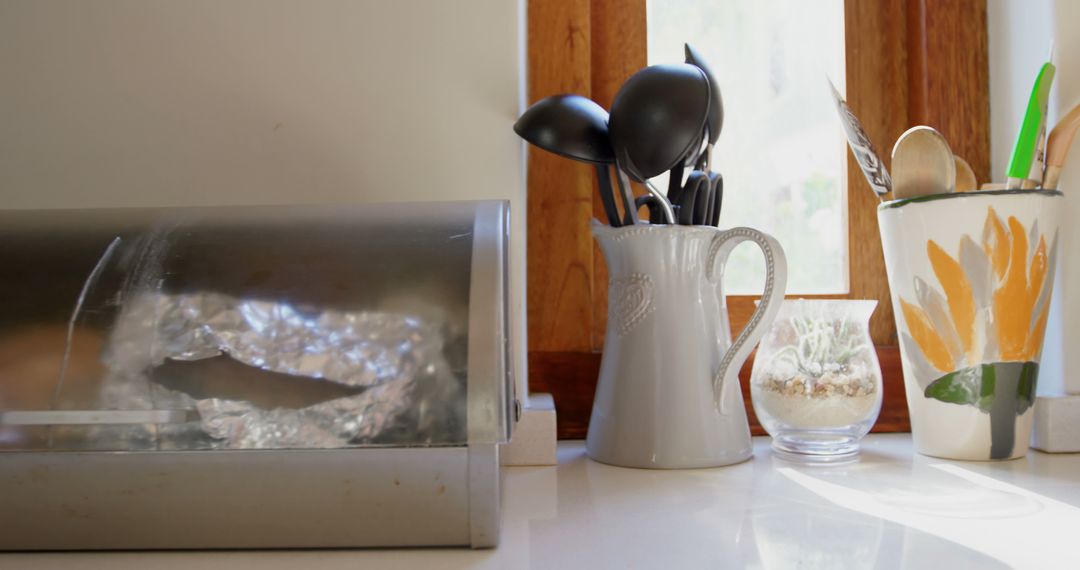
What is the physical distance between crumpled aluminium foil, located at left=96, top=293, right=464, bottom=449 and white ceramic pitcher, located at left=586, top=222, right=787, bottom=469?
0.26m

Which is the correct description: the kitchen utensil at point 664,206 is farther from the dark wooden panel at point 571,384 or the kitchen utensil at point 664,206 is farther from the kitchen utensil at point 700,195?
the dark wooden panel at point 571,384

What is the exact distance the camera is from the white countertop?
1.44ft

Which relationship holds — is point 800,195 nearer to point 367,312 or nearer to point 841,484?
point 841,484

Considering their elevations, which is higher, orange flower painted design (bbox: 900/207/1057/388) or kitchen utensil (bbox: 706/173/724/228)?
kitchen utensil (bbox: 706/173/724/228)

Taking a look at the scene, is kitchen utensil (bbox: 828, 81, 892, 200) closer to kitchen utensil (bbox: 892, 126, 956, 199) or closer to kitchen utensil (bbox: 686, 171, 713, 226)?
kitchen utensil (bbox: 892, 126, 956, 199)

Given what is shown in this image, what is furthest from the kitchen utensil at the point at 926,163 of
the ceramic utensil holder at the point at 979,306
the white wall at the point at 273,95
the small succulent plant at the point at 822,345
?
the white wall at the point at 273,95

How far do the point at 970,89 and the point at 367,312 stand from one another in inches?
29.3

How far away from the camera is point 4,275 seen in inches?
19.5

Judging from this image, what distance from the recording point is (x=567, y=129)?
2.22 feet

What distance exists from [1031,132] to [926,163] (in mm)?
114

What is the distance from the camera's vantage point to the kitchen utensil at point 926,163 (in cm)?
71

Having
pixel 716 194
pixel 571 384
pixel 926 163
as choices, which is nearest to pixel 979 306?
pixel 926 163

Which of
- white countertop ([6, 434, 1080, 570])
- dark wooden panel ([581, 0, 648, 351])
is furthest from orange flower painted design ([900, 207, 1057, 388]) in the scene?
dark wooden panel ([581, 0, 648, 351])

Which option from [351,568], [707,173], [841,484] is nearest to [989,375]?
[841,484]
